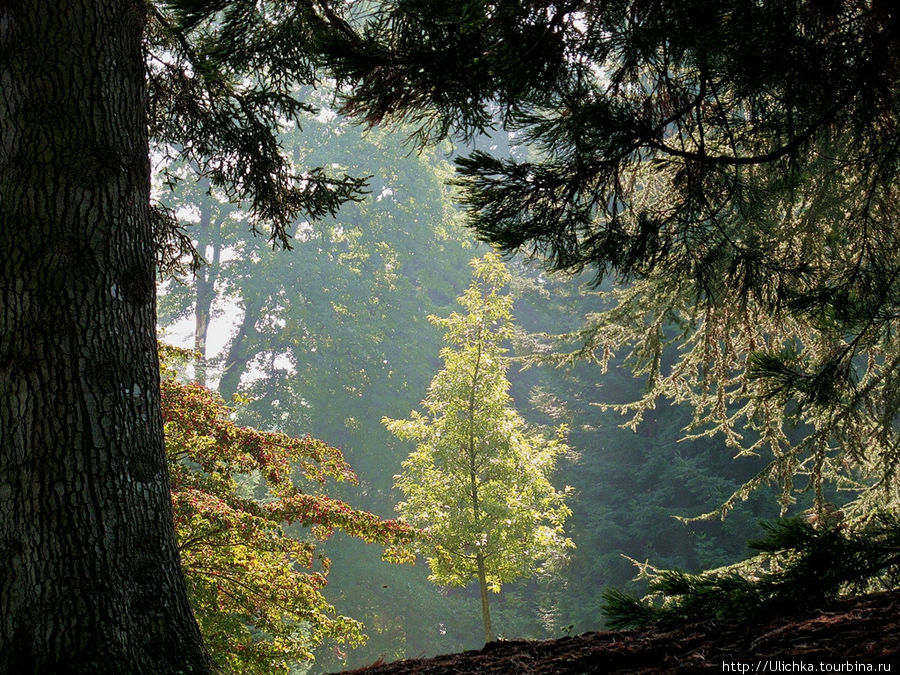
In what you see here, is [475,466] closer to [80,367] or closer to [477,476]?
[477,476]

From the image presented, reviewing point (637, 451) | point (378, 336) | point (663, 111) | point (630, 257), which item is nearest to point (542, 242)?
point (630, 257)

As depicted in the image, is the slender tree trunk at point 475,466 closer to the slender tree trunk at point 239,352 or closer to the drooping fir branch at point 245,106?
the drooping fir branch at point 245,106

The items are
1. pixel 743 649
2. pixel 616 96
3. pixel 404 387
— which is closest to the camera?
pixel 743 649

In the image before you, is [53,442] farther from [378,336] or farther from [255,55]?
[378,336]

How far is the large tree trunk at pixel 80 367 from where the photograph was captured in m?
2.40

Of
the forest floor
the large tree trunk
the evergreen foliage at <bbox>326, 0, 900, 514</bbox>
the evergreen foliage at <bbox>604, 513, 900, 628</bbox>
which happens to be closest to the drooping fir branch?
the large tree trunk

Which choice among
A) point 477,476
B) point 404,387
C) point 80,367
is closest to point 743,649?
point 80,367

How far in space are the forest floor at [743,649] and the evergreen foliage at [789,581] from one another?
0.06 metres

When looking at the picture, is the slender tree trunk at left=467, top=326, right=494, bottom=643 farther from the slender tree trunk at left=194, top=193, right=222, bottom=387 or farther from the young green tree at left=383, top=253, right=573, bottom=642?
the slender tree trunk at left=194, top=193, right=222, bottom=387

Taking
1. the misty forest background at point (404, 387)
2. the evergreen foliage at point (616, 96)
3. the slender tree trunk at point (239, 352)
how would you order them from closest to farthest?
the evergreen foliage at point (616, 96) → the misty forest background at point (404, 387) → the slender tree trunk at point (239, 352)

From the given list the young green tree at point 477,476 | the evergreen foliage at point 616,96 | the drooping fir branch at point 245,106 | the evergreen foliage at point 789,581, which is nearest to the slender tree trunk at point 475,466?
the young green tree at point 477,476

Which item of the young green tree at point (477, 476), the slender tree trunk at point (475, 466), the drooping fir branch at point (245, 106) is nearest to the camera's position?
the drooping fir branch at point (245, 106)

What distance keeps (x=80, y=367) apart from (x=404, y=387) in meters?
25.2

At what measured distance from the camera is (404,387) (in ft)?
91.0
